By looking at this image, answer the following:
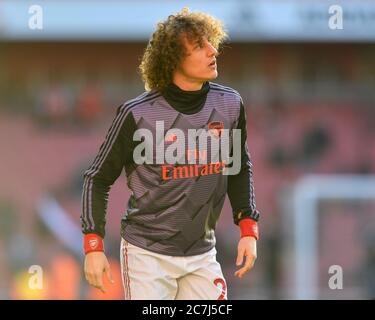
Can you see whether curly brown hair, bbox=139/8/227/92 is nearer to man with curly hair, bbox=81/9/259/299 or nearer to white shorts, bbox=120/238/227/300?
man with curly hair, bbox=81/9/259/299

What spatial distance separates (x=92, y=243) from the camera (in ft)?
9.89

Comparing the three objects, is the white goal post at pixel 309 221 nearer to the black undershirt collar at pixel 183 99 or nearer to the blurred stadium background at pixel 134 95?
the blurred stadium background at pixel 134 95

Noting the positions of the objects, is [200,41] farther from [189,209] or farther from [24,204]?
[24,204]

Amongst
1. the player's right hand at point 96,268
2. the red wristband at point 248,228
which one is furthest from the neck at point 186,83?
the player's right hand at point 96,268

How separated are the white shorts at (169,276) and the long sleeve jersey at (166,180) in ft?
0.09

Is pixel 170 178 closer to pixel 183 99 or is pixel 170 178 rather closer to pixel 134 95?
pixel 183 99

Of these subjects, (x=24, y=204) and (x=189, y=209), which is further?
(x=24, y=204)

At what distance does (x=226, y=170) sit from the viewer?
3.09 meters

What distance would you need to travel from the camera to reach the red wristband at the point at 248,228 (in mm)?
3145

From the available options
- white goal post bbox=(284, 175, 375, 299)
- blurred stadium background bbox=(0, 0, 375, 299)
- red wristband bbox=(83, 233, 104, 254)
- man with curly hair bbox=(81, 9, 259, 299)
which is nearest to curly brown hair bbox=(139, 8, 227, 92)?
Result: man with curly hair bbox=(81, 9, 259, 299)

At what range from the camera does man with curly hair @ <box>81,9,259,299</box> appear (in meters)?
3.01

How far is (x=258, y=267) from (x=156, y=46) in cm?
979

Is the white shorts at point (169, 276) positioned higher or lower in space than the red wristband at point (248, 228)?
lower
